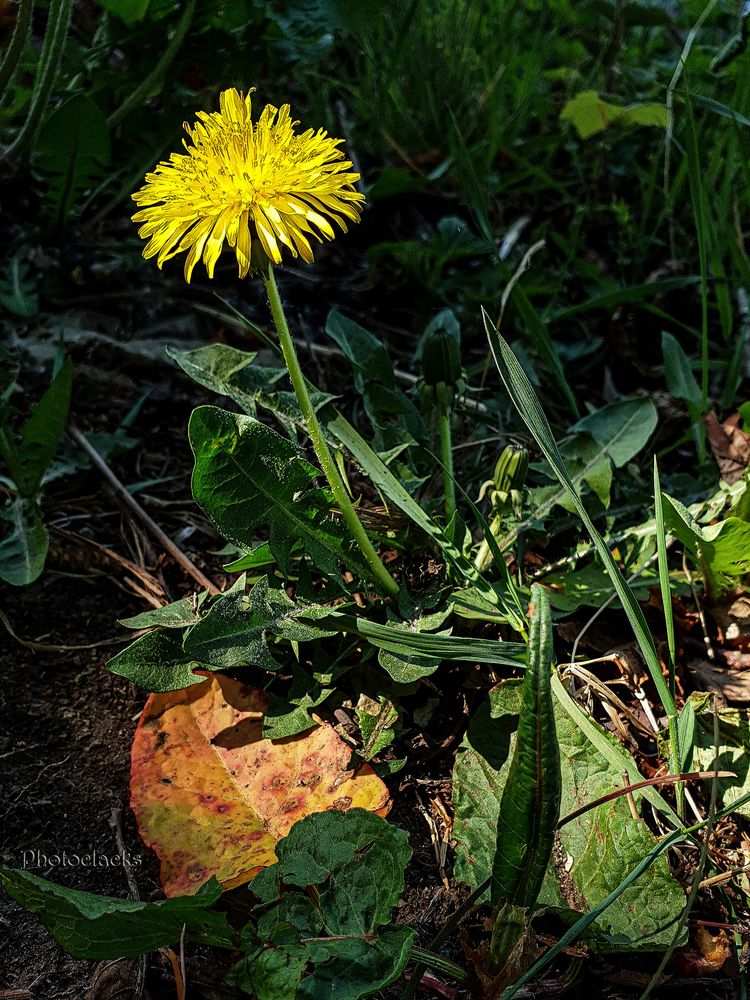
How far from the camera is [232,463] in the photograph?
135 cm

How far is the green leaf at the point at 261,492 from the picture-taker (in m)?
1.32

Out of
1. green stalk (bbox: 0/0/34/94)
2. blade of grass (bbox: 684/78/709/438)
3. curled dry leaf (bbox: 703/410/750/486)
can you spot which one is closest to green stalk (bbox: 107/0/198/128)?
green stalk (bbox: 0/0/34/94)

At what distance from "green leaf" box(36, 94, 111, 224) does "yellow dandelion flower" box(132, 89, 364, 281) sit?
1006mm

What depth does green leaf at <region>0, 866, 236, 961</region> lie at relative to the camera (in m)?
0.96

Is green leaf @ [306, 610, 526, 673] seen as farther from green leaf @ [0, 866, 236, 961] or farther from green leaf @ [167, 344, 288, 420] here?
green leaf @ [167, 344, 288, 420]

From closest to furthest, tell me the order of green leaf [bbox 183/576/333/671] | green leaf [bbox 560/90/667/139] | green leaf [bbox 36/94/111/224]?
green leaf [bbox 183/576/333/671] < green leaf [bbox 36/94/111/224] < green leaf [bbox 560/90/667/139]

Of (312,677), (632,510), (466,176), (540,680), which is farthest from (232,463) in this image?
(466,176)

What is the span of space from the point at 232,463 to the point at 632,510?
0.85 metres

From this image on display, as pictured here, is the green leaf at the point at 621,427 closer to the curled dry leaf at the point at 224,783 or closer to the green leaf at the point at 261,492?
the green leaf at the point at 261,492

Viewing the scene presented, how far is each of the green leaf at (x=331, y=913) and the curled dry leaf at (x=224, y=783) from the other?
94mm

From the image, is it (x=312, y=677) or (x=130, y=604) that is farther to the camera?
(x=130, y=604)

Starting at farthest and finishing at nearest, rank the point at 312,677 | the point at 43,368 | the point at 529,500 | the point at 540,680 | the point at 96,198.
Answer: the point at 96,198 < the point at 43,368 < the point at 529,500 < the point at 312,677 < the point at 540,680

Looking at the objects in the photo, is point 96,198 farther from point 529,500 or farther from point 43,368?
point 529,500

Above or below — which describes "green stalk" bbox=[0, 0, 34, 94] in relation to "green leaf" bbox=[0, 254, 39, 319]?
above
